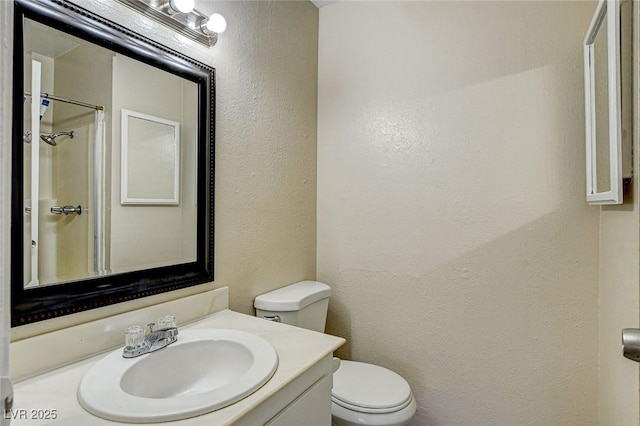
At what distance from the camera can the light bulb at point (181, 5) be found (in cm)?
106

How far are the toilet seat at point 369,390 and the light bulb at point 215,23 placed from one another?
4.96 feet

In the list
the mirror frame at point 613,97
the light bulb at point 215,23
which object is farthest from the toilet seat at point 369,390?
the light bulb at point 215,23

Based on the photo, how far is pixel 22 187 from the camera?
0.80 metres

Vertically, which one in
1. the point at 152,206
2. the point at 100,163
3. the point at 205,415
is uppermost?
the point at 100,163

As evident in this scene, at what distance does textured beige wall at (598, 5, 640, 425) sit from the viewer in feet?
2.67

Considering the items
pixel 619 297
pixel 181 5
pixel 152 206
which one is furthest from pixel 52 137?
pixel 619 297

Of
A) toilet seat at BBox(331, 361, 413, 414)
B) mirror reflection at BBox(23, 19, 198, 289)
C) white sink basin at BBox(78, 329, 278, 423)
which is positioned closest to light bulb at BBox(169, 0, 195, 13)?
mirror reflection at BBox(23, 19, 198, 289)

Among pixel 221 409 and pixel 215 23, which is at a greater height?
pixel 215 23

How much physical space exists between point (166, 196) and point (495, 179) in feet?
4.56

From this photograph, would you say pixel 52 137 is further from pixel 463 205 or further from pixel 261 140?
pixel 463 205

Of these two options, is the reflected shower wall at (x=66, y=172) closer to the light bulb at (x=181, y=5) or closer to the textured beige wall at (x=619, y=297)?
the light bulb at (x=181, y=5)

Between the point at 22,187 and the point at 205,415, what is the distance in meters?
0.71

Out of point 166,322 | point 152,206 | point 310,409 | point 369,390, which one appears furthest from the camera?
point 369,390

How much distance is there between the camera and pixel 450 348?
5.13 feet
